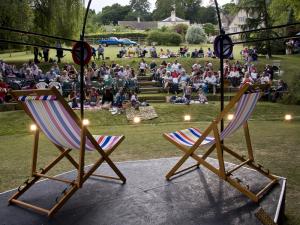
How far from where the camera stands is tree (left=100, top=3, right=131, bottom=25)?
9219 centimetres

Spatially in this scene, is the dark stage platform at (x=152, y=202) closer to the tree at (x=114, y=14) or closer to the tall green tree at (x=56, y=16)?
the tall green tree at (x=56, y=16)

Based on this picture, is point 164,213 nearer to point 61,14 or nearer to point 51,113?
point 51,113

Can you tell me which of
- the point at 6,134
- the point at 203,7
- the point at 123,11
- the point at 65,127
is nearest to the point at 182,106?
the point at 6,134

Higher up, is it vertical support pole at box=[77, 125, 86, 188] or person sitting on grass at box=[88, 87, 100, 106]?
vertical support pole at box=[77, 125, 86, 188]

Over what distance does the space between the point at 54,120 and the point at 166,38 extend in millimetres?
39765

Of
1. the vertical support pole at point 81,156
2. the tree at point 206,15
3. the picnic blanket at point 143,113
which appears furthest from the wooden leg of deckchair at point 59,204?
the tree at point 206,15

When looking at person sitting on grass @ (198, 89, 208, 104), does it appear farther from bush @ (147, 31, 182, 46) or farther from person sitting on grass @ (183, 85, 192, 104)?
bush @ (147, 31, 182, 46)

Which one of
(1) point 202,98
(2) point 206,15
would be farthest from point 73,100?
(2) point 206,15

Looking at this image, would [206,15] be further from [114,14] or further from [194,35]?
[194,35]

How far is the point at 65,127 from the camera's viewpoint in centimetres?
407

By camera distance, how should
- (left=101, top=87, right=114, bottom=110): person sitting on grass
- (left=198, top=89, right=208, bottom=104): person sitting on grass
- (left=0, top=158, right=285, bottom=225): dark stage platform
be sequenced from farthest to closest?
(left=198, top=89, right=208, bottom=104): person sitting on grass < (left=101, top=87, right=114, bottom=110): person sitting on grass < (left=0, top=158, right=285, bottom=225): dark stage platform

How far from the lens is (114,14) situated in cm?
9256

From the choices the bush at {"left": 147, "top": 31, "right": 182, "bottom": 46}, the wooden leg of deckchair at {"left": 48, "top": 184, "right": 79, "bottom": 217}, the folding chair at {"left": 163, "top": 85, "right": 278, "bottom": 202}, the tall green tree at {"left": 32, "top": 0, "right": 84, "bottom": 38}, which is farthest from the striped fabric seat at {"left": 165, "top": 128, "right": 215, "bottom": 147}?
the bush at {"left": 147, "top": 31, "right": 182, "bottom": 46}

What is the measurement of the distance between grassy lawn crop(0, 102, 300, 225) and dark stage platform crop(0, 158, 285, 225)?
61 centimetres
